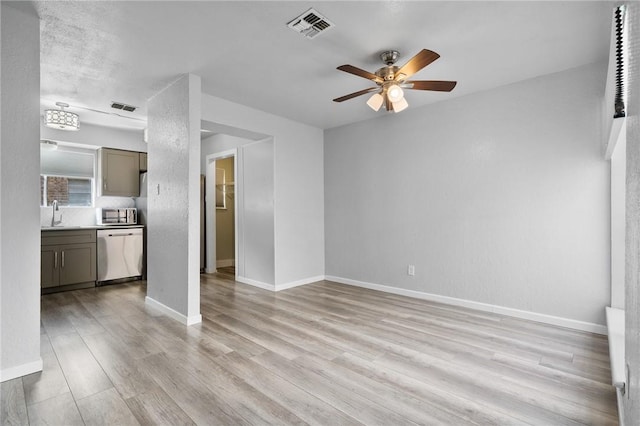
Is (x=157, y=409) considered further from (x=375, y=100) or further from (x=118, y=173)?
(x=118, y=173)

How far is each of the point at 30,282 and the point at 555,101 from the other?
496 centimetres

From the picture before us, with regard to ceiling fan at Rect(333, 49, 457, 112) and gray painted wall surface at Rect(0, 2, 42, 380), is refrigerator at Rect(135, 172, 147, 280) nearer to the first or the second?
gray painted wall surface at Rect(0, 2, 42, 380)

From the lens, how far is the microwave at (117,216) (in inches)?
209

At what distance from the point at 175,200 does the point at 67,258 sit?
257 centimetres

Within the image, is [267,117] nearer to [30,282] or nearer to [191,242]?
[191,242]

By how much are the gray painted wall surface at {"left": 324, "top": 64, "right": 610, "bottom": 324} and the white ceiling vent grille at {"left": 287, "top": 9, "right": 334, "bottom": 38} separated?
5.96 feet

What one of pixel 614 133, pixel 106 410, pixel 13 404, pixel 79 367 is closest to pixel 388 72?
pixel 614 133

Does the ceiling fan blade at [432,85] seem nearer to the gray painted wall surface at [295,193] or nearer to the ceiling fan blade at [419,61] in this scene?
the ceiling fan blade at [419,61]

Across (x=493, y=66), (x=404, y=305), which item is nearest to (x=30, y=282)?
(x=404, y=305)

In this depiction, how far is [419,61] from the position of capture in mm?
2443

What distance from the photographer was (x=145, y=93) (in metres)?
3.79

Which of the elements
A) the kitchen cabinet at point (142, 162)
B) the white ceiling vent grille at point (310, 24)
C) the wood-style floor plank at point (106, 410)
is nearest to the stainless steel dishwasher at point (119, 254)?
the kitchen cabinet at point (142, 162)

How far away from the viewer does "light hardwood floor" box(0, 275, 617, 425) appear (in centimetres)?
176

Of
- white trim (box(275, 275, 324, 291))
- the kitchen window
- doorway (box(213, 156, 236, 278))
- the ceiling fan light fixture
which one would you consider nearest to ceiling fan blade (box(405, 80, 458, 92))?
the ceiling fan light fixture
